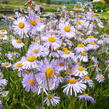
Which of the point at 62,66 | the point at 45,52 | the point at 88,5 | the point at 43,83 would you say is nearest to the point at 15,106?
the point at 62,66

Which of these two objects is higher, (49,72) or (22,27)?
(22,27)

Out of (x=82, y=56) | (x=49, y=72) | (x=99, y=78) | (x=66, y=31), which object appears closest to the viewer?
(x=49, y=72)

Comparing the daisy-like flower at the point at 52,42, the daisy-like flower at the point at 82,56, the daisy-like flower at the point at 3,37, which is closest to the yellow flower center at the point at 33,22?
the daisy-like flower at the point at 52,42

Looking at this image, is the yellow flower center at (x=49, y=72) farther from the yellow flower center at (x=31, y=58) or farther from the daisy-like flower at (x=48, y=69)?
the yellow flower center at (x=31, y=58)

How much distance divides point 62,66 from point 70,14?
2.85 metres

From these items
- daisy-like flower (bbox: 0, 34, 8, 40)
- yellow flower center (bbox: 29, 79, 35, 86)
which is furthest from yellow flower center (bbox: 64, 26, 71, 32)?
daisy-like flower (bbox: 0, 34, 8, 40)

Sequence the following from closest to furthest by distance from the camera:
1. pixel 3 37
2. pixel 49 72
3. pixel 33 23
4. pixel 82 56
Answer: pixel 49 72 < pixel 33 23 < pixel 82 56 < pixel 3 37

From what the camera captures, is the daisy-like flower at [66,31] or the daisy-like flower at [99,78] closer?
the daisy-like flower at [66,31]

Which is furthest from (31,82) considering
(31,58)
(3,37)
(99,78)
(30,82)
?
(3,37)

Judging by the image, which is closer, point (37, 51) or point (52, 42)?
point (37, 51)

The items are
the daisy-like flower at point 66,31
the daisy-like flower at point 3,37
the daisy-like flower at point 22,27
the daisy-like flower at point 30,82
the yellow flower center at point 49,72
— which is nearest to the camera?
the yellow flower center at point 49,72

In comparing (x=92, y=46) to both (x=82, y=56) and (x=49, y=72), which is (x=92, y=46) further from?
(x=49, y=72)

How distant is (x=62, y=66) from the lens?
176 cm

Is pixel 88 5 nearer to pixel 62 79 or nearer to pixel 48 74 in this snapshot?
pixel 62 79
